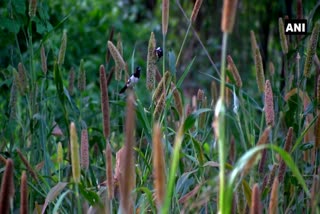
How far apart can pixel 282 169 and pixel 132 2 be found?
549 centimetres

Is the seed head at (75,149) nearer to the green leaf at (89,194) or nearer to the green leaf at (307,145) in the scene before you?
the green leaf at (89,194)

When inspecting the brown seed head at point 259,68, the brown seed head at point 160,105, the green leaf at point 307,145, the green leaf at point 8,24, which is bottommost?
the green leaf at point 307,145

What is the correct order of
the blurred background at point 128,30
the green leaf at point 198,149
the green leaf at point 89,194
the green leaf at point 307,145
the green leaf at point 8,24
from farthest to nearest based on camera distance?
the blurred background at point 128,30 → the green leaf at point 8,24 → the green leaf at point 307,145 → the green leaf at point 198,149 → the green leaf at point 89,194

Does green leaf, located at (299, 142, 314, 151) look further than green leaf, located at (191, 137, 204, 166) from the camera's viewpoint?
Yes

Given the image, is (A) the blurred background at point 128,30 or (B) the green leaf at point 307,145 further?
(A) the blurred background at point 128,30

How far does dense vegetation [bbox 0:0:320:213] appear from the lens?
121 centimetres

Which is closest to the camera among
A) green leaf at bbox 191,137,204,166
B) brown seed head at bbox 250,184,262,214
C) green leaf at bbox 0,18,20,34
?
brown seed head at bbox 250,184,262,214

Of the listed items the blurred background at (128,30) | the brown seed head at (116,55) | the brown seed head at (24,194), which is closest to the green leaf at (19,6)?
the blurred background at (128,30)

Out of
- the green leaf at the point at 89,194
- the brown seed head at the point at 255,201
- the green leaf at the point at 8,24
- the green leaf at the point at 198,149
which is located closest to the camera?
the brown seed head at the point at 255,201

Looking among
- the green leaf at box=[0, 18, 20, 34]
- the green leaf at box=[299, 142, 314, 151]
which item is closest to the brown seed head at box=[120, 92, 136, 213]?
the green leaf at box=[299, 142, 314, 151]

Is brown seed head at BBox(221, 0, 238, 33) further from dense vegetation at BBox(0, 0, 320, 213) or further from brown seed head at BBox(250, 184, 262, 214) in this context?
brown seed head at BBox(250, 184, 262, 214)

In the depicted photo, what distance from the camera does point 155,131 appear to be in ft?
3.24

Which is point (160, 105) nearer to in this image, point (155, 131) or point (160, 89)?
point (160, 89)

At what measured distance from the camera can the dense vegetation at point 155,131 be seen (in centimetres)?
121
